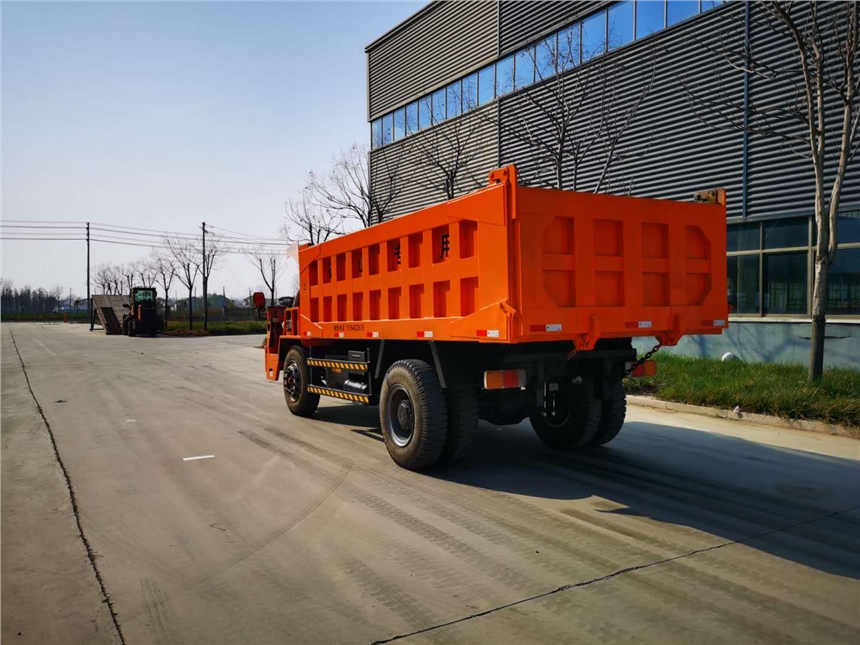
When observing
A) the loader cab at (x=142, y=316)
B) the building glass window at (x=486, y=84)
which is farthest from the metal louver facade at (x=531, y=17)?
the loader cab at (x=142, y=316)

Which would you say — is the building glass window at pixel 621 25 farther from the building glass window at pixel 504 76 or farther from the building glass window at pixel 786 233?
the building glass window at pixel 786 233

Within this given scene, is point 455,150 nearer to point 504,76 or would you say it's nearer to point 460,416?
point 504,76

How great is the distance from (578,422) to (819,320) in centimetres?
515

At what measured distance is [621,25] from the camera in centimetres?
1622

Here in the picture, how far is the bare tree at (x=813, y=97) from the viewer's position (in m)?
9.67

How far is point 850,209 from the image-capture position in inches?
486

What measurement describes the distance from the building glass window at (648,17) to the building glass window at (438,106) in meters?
8.39

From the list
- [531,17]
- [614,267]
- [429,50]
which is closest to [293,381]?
[614,267]

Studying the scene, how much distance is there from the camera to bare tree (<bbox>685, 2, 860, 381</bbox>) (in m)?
9.67

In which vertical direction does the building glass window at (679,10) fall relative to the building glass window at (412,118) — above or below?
below

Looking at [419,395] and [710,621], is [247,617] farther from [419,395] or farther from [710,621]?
[419,395]

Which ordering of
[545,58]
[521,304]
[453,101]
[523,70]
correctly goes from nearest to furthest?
[521,304] → [545,58] → [523,70] → [453,101]

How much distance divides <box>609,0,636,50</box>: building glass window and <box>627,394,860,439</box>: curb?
9709mm

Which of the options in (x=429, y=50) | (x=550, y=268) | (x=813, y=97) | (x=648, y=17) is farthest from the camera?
(x=429, y=50)
